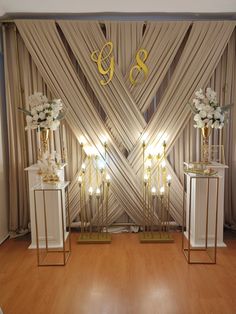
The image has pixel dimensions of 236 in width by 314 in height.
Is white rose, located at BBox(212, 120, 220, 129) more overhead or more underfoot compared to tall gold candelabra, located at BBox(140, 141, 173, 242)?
more overhead

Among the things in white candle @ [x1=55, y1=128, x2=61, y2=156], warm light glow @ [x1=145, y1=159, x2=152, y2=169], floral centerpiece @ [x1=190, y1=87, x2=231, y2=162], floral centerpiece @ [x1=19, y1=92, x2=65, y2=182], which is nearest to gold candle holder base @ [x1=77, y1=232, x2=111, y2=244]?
floral centerpiece @ [x1=19, y1=92, x2=65, y2=182]

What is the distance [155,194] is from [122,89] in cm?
148

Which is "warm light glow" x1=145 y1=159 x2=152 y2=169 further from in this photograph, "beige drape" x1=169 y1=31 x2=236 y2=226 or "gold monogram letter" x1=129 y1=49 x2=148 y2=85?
"gold monogram letter" x1=129 y1=49 x2=148 y2=85

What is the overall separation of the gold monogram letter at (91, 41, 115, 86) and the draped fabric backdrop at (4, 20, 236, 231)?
2.5 inches

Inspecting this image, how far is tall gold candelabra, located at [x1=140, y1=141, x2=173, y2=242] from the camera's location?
3869 mm

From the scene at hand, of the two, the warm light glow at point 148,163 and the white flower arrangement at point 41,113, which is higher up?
the white flower arrangement at point 41,113

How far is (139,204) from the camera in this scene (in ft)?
13.0

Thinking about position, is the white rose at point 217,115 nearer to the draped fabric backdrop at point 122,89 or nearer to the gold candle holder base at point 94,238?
the draped fabric backdrop at point 122,89

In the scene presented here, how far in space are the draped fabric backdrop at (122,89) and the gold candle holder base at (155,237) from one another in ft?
0.93

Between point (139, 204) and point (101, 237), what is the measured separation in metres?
0.67

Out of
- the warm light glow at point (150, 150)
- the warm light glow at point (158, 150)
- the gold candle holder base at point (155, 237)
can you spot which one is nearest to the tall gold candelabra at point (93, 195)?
the gold candle holder base at point (155, 237)

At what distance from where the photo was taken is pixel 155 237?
3.77 meters

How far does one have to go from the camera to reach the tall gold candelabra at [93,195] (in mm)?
3902
